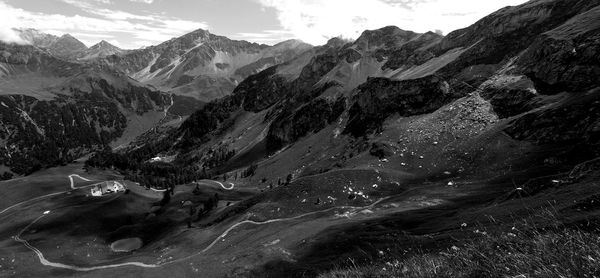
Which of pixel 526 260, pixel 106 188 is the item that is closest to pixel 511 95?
pixel 106 188

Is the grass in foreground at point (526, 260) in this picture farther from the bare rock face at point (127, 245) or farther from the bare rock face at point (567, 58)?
the bare rock face at point (567, 58)

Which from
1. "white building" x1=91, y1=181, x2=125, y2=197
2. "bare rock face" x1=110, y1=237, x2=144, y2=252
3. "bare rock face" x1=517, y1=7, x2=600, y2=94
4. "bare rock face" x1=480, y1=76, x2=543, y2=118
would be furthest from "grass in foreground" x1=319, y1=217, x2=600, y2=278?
"white building" x1=91, y1=181, x2=125, y2=197

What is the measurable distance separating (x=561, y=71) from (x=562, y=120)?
32.8 m

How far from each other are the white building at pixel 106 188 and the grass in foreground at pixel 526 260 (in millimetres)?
188731

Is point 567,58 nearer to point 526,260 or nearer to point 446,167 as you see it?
point 446,167

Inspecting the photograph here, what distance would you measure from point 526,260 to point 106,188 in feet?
643

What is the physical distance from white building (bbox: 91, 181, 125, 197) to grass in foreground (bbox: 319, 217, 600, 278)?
18873cm

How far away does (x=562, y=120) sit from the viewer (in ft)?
409

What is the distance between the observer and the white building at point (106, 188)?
6926 inches

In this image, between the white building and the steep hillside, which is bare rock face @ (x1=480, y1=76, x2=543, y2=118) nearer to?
the steep hillside

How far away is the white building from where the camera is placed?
6926 inches

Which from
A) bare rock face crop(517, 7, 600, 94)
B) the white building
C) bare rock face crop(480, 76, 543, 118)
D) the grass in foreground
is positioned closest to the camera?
the grass in foreground

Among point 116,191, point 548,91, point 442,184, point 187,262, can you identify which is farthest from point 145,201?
point 548,91

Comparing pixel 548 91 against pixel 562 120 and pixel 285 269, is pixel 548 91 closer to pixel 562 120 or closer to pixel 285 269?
pixel 562 120
